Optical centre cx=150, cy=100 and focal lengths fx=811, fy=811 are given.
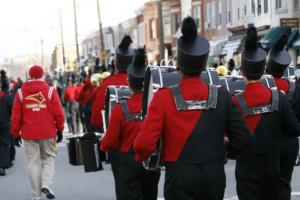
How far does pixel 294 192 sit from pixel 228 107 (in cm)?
569

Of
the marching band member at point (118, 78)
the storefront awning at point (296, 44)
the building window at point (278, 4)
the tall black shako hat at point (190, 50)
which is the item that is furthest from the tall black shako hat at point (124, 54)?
the building window at point (278, 4)

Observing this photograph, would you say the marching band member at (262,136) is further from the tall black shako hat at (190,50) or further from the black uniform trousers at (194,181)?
the tall black shako hat at (190,50)

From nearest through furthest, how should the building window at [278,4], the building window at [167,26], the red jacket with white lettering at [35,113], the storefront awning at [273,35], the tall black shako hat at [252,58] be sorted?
1. the tall black shako hat at [252,58]
2. the red jacket with white lettering at [35,113]
3. the storefront awning at [273,35]
4. the building window at [278,4]
5. the building window at [167,26]

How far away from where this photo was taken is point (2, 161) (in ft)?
49.9

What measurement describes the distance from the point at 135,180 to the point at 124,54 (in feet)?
7.14

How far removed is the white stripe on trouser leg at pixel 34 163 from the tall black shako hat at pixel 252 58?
4.44 m

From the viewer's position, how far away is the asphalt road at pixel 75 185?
11828 millimetres

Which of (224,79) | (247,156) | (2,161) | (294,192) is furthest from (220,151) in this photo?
(2,161)

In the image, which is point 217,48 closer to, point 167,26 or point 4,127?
point 167,26

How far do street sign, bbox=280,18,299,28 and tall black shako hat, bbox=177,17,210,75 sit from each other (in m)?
29.4

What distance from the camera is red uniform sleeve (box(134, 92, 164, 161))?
573 cm

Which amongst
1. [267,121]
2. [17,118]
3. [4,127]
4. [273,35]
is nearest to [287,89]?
[267,121]

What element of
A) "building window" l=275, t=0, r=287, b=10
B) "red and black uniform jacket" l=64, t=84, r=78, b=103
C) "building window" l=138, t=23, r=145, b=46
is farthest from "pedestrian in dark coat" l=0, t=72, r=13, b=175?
"building window" l=138, t=23, r=145, b=46

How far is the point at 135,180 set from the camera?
7824 mm
